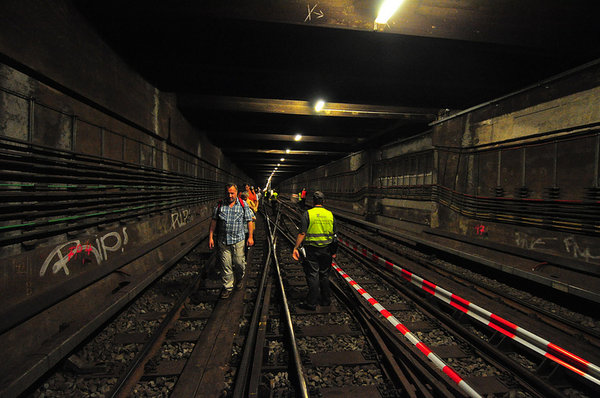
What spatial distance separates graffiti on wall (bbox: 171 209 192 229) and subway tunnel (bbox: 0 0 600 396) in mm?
146

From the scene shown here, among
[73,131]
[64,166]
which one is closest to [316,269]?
[64,166]

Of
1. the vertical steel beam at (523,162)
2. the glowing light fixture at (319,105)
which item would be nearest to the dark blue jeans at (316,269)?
the vertical steel beam at (523,162)

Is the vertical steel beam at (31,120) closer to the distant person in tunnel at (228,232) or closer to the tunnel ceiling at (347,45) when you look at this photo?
the tunnel ceiling at (347,45)

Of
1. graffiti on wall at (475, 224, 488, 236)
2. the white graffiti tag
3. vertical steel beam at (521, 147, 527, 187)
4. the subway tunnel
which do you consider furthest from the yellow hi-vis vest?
graffiti on wall at (475, 224, 488, 236)

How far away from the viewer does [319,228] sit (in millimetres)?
4477

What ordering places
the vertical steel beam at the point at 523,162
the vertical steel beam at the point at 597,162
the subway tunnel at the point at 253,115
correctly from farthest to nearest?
the vertical steel beam at the point at 523,162 → the vertical steel beam at the point at 597,162 → the subway tunnel at the point at 253,115

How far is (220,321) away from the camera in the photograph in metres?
4.12

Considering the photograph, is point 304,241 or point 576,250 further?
point 576,250

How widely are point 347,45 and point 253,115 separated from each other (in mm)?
6271

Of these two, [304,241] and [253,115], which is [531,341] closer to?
[304,241]

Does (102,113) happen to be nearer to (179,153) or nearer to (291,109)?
(179,153)

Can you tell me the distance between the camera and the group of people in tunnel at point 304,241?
452 cm

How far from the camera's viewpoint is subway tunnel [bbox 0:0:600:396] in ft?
10.8

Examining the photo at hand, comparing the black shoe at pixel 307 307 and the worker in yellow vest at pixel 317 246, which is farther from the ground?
the worker in yellow vest at pixel 317 246
